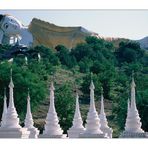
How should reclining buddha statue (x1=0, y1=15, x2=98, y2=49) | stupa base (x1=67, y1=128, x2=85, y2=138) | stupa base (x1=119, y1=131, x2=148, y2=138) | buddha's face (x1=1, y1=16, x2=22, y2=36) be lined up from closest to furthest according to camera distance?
stupa base (x1=119, y1=131, x2=148, y2=138) < stupa base (x1=67, y1=128, x2=85, y2=138) < buddha's face (x1=1, y1=16, x2=22, y2=36) < reclining buddha statue (x1=0, y1=15, x2=98, y2=49)

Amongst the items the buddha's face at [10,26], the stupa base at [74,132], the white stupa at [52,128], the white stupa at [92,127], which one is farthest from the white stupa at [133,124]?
the buddha's face at [10,26]

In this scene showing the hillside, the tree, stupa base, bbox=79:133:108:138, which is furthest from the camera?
the hillside

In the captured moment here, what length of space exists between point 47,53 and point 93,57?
2.54m

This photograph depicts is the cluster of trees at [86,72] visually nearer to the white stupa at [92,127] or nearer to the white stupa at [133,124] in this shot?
the white stupa at [92,127]

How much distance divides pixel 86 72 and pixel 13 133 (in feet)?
87.2

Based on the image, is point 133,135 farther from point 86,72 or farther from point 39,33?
point 39,33

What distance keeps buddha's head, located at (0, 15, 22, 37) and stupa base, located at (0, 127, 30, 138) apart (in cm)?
3403

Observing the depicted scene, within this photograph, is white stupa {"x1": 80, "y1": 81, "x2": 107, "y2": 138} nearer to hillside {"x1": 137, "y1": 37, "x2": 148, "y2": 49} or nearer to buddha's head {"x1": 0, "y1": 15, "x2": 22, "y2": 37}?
hillside {"x1": 137, "y1": 37, "x2": 148, "y2": 49}

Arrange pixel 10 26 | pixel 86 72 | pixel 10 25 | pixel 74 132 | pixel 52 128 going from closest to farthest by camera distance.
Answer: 1. pixel 52 128
2. pixel 74 132
3. pixel 86 72
4. pixel 10 25
5. pixel 10 26

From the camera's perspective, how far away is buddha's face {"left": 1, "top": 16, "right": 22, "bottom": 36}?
5834 cm

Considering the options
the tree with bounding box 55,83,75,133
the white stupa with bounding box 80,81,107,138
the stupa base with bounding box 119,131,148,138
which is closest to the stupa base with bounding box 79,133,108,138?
the white stupa with bounding box 80,81,107,138

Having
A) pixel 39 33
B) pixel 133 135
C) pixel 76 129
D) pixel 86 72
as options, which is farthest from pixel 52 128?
pixel 39 33

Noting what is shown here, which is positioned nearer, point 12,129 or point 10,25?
point 12,129

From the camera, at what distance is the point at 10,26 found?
5862cm
